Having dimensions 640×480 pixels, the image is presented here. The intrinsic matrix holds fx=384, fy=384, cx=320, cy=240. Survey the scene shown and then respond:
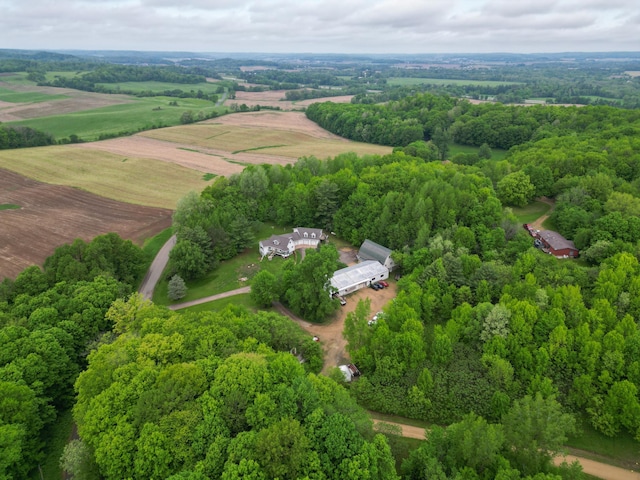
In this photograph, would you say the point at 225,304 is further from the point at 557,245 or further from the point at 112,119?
the point at 112,119

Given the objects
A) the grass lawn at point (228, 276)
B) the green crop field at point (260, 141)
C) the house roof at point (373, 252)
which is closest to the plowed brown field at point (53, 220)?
the grass lawn at point (228, 276)

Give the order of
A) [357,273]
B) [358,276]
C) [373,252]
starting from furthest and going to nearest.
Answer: [373,252]
[357,273]
[358,276]

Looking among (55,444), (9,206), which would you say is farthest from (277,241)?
(9,206)

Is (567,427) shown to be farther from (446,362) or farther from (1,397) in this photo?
(1,397)

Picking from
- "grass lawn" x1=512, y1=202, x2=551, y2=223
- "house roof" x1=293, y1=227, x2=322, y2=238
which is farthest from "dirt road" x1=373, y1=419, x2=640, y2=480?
"grass lawn" x1=512, y1=202, x2=551, y2=223

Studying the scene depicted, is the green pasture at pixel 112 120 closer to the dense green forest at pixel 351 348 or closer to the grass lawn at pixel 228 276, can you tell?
the dense green forest at pixel 351 348

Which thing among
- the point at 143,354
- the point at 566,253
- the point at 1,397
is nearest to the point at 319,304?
the point at 143,354
